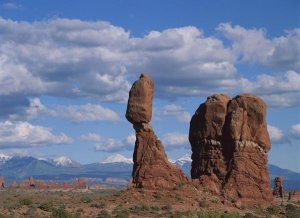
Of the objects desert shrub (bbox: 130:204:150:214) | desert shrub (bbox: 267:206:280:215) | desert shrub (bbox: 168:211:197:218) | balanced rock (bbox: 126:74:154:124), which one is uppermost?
balanced rock (bbox: 126:74:154:124)

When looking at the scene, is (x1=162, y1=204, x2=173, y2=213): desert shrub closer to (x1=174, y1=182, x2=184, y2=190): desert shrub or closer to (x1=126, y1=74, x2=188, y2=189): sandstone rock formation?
(x1=126, y1=74, x2=188, y2=189): sandstone rock formation

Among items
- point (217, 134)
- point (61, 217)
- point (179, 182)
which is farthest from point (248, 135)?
point (61, 217)

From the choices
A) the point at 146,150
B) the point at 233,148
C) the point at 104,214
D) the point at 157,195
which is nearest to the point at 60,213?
the point at 104,214

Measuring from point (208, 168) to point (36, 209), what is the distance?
659 inches

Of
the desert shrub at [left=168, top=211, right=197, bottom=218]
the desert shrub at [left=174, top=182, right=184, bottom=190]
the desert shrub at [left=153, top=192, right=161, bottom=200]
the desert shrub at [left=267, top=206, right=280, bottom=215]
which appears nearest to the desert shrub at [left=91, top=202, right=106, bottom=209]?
the desert shrub at [left=153, top=192, right=161, bottom=200]

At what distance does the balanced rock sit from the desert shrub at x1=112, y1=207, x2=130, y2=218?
28.8ft

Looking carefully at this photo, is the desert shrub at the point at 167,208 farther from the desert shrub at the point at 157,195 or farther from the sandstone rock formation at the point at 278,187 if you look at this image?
the sandstone rock formation at the point at 278,187

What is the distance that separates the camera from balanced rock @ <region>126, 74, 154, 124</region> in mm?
55188

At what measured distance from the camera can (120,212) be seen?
4794cm

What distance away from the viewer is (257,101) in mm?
58969

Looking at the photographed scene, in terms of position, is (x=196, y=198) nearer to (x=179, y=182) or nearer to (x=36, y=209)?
(x=179, y=182)

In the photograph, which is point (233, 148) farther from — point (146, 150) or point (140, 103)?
point (140, 103)

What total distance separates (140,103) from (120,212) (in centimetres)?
1093

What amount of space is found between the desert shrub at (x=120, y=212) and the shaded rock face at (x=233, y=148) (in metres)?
9.93
